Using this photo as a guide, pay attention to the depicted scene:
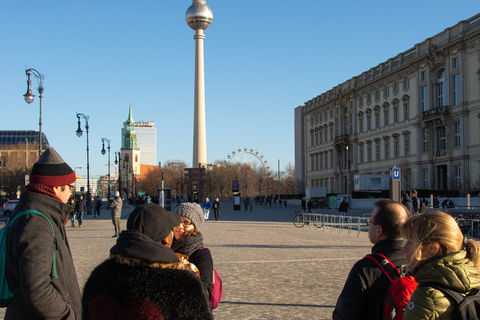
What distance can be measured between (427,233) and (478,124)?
55100 mm

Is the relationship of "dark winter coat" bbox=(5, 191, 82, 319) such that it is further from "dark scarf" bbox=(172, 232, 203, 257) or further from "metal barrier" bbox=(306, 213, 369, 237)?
"metal barrier" bbox=(306, 213, 369, 237)

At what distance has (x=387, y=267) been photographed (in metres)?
3.68

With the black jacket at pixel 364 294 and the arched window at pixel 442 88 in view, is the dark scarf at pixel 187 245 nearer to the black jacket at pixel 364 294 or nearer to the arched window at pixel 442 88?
the black jacket at pixel 364 294

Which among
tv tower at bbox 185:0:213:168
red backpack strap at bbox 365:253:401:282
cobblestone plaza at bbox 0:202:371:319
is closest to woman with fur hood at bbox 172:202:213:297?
red backpack strap at bbox 365:253:401:282

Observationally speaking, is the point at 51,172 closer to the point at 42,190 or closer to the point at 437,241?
the point at 42,190

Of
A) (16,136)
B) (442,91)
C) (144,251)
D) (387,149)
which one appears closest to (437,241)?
(144,251)

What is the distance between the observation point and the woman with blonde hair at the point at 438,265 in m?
2.84

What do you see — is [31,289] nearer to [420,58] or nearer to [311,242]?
[311,242]

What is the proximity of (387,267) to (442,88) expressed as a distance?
199ft

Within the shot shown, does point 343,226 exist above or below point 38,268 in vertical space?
below

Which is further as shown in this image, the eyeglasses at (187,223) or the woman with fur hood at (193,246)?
the eyeglasses at (187,223)

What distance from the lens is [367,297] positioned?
3.59 metres

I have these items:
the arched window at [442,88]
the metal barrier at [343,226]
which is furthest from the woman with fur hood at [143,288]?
the arched window at [442,88]

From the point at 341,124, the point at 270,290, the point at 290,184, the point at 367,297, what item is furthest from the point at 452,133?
the point at 290,184
